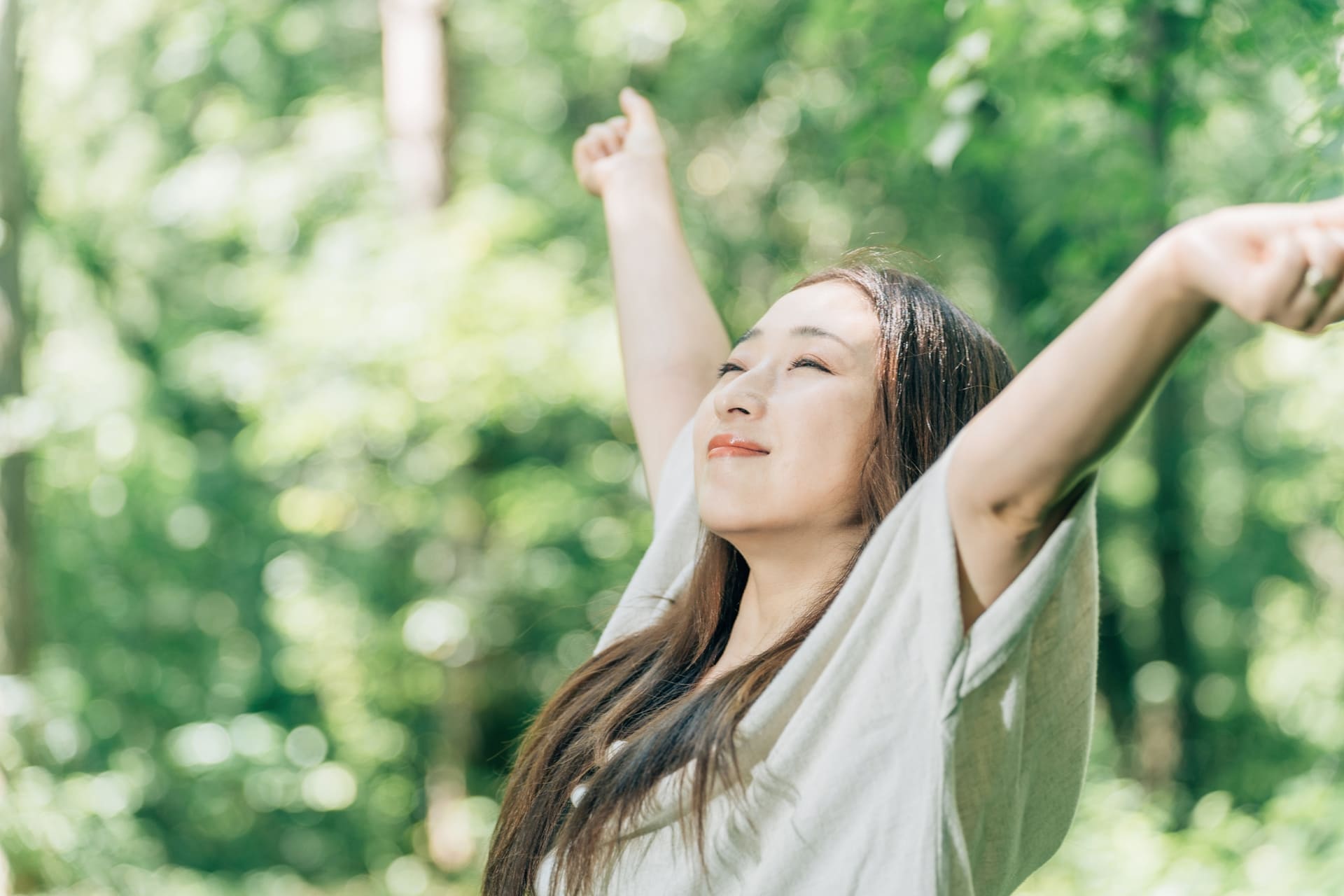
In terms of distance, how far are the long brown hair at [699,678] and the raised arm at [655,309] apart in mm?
318

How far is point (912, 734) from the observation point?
104 centimetres

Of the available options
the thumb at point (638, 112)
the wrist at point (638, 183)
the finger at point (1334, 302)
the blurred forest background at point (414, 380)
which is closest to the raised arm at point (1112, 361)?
the finger at point (1334, 302)

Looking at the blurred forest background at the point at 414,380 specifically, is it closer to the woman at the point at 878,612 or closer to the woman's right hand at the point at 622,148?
the woman's right hand at the point at 622,148

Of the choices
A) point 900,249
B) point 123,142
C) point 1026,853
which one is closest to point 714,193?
point 123,142

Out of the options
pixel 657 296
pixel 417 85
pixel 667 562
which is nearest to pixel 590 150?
pixel 657 296

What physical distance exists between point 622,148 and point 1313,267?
145 centimetres

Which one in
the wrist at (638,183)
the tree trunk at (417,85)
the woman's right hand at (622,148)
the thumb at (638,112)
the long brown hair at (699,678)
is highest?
the tree trunk at (417,85)

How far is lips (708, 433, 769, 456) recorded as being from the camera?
128cm

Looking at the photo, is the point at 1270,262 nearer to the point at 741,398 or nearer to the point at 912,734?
the point at 912,734

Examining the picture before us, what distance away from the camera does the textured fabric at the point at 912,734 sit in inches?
38.5

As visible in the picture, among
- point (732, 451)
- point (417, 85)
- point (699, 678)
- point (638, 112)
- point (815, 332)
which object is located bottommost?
point (699, 678)

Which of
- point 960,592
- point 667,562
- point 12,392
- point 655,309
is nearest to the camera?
point 960,592

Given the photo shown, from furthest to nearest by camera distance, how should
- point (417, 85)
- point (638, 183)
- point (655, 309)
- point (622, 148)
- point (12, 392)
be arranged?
point (417, 85), point (12, 392), point (622, 148), point (638, 183), point (655, 309)

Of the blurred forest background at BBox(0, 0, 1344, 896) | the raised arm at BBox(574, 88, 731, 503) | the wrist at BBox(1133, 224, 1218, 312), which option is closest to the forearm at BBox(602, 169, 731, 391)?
the raised arm at BBox(574, 88, 731, 503)
